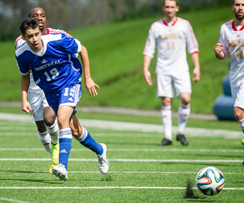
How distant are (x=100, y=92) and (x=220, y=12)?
9.92 metres

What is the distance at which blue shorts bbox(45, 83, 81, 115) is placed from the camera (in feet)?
19.7

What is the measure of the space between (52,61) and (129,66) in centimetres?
2165

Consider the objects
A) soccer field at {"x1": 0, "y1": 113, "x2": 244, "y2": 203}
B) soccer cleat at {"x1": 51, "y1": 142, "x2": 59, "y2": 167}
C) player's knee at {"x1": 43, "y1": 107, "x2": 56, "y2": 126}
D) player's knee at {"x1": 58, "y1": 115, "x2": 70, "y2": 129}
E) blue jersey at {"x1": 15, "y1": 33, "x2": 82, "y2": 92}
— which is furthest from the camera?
player's knee at {"x1": 43, "y1": 107, "x2": 56, "y2": 126}

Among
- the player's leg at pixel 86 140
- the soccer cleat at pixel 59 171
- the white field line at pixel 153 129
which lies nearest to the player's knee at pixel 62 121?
the player's leg at pixel 86 140

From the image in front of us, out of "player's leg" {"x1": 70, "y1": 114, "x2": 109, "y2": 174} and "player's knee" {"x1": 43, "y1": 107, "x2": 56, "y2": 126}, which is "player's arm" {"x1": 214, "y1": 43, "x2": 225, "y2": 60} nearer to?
"player's leg" {"x1": 70, "y1": 114, "x2": 109, "y2": 174}

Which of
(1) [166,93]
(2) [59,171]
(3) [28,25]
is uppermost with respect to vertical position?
(3) [28,25]

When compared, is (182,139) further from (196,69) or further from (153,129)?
(153,129)

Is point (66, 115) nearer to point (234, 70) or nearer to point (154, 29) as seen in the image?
point (234, 70)

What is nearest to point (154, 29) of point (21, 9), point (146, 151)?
point (146, 151)

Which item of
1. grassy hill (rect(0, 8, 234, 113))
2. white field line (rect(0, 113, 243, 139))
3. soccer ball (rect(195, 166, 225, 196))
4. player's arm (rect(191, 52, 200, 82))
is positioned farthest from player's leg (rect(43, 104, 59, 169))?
grassy hill (rect(0, 8, 234, 113))

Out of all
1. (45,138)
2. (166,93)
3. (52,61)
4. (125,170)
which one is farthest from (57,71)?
(166,93)

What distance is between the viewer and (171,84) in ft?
32.4

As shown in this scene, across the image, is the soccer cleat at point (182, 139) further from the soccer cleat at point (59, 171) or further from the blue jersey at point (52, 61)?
the soccer cleat at point (59, 171)

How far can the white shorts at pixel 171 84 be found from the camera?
975cm
